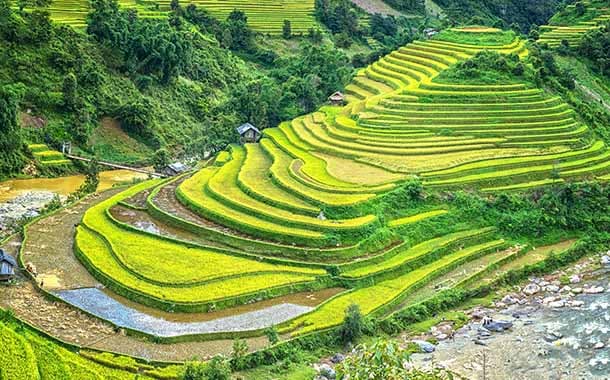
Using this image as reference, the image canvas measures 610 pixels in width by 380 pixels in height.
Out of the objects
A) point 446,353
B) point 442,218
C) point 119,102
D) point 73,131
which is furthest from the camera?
point 119,102

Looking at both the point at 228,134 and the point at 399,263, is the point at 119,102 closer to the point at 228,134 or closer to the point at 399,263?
the point at 228,134

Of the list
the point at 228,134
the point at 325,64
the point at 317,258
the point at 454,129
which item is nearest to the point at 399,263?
the point at 317,258

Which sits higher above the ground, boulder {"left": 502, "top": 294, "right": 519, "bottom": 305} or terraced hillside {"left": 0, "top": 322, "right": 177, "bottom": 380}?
terraced hillside {"left": 0, "top": 322, "right": 177, "bottom": 380}

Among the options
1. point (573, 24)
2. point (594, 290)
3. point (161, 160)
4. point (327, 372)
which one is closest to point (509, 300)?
point (594, 290)

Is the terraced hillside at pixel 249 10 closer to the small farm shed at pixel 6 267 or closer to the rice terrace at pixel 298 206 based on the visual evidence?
the rice terrace at pixel 298 206

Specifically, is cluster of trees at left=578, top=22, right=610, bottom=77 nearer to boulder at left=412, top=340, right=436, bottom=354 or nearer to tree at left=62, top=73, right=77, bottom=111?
tree at left=62, top=73, right=77, bottom=111

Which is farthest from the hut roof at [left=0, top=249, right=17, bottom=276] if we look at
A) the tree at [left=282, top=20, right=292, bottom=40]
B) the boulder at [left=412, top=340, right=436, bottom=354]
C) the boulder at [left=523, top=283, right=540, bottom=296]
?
the tree at [left=282, top=20, right=292, bottom=40]

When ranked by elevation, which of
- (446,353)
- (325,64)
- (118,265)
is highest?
(325,64)
